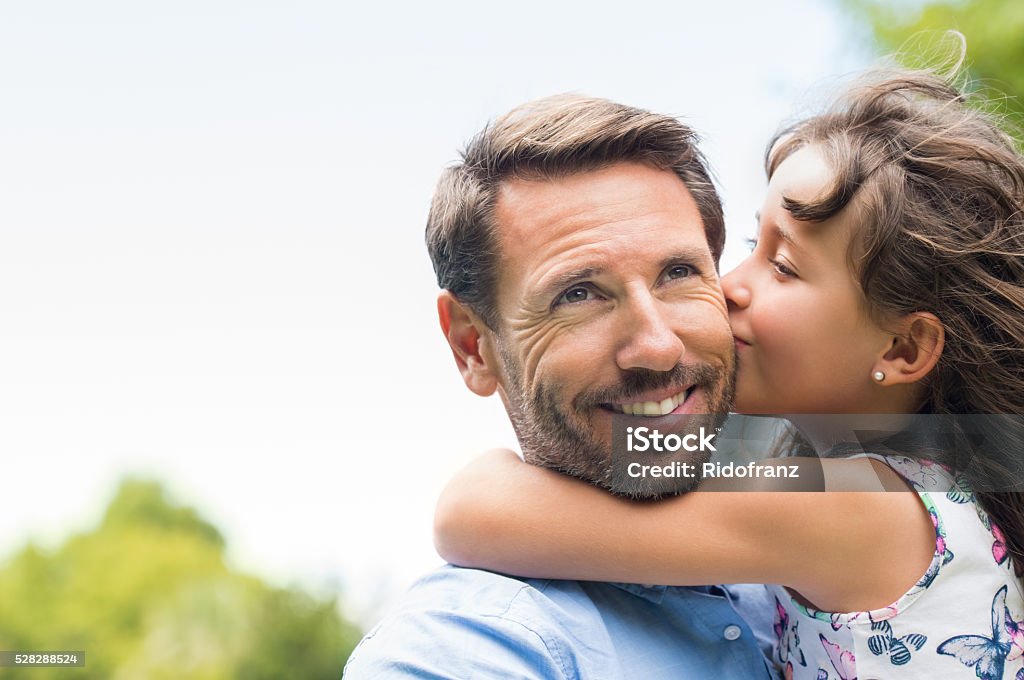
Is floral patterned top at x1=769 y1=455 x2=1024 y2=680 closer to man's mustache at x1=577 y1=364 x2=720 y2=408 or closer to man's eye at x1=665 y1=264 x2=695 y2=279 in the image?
man's mustache at x1=577 y1=364 x2=720 y2=408

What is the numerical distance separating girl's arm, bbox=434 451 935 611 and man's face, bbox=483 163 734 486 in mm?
167

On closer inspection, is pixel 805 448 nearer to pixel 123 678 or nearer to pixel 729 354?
pixel 729 354

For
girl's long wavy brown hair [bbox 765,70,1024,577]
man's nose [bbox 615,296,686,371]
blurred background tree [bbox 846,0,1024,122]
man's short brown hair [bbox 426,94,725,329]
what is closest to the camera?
man's nose [bbox 615,296,686,371]

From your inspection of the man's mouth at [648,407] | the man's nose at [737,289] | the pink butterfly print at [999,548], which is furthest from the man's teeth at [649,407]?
the pink butterfly print at [999,548]

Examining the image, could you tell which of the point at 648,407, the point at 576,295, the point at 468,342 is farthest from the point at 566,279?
the point at 468,342

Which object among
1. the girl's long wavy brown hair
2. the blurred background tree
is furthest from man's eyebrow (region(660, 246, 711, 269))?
the blurred background tree

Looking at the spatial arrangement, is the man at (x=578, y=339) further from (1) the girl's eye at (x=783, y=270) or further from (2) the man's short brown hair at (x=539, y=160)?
(1) the girl's eye at (x=783, y=270)

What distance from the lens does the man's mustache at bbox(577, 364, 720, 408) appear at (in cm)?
215

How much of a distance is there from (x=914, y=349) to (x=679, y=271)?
554 millimetres

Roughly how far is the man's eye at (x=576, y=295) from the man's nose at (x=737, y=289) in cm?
37

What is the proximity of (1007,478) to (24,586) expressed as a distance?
32546 millimetres

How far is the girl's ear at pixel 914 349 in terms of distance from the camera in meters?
2.27

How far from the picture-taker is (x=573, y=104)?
2529 millimetres

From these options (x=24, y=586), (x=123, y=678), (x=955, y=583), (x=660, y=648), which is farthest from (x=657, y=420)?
(x=24, y=586)
